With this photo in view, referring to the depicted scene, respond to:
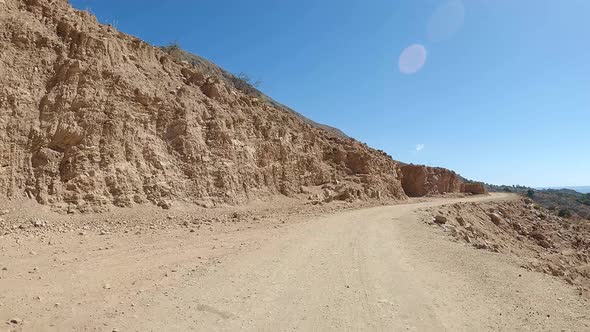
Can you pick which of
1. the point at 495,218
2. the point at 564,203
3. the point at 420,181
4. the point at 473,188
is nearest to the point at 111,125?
the point at 495,218

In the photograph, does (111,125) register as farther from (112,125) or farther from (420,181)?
(420,181)

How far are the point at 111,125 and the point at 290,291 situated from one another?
32.5 feet

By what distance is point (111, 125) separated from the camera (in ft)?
43.9

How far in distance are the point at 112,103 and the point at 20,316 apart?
10.3 metres

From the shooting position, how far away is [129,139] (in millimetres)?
13773

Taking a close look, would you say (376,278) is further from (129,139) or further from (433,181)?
(433,181)

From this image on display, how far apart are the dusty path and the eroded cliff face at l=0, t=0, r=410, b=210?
154 inches

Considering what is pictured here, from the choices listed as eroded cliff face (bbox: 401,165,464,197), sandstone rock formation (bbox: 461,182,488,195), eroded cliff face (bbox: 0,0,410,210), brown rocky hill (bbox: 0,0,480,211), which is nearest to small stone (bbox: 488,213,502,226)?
eroded cliff face (bbox: 401,165,464,197)

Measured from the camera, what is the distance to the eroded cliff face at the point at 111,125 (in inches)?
452

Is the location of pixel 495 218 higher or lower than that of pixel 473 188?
lower

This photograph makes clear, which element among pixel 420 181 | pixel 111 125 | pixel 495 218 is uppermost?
pixel 420 181

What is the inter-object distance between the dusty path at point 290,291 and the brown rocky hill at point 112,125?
4.02 meters

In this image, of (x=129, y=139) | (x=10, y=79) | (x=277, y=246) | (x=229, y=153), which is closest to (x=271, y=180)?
(x=229, y=153)

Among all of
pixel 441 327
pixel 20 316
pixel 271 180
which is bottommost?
pixel 20 316
